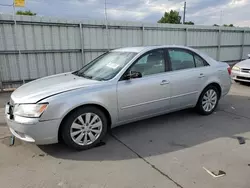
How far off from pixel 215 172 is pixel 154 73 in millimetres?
1897

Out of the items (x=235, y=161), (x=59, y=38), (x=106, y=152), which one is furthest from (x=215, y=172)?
(x=59, y=38)

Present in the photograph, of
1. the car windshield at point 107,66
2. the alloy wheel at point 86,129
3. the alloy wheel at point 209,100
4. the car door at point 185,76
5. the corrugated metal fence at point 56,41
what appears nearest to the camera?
the alloy wheel at point 86,129

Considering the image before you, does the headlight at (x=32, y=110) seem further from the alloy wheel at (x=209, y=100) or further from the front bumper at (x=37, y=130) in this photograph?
the alloy wheel at (x=209, y=100)

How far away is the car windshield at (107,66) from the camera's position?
11.5ft

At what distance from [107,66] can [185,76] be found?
1550mm

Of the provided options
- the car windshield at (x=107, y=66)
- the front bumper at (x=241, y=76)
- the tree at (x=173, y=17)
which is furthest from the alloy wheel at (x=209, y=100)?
the tree at (x=173, y=17)

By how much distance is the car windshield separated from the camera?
3518 mm

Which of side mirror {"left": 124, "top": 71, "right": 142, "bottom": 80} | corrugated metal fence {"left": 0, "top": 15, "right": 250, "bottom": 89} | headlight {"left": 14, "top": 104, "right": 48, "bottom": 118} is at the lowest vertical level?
headlight {"left": 14, "top": 104, "right": 48, "bottom": 118}

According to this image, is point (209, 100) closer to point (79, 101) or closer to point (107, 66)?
point (107, 66)

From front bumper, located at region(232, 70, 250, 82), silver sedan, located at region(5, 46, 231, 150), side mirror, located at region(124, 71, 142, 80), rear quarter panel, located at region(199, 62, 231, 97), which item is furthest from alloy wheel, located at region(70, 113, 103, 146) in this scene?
front bumper, located at region(232, 70, 250, 82)

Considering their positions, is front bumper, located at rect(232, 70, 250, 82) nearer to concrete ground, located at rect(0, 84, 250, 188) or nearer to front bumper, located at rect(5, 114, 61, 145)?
concrete ground, located at rect(0, 84, 250, 188)

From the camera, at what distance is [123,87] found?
336 centimetres

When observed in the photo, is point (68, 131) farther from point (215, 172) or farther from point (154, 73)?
point (215, 172)

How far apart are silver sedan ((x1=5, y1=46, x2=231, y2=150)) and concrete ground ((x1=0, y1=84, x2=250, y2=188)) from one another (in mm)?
307
